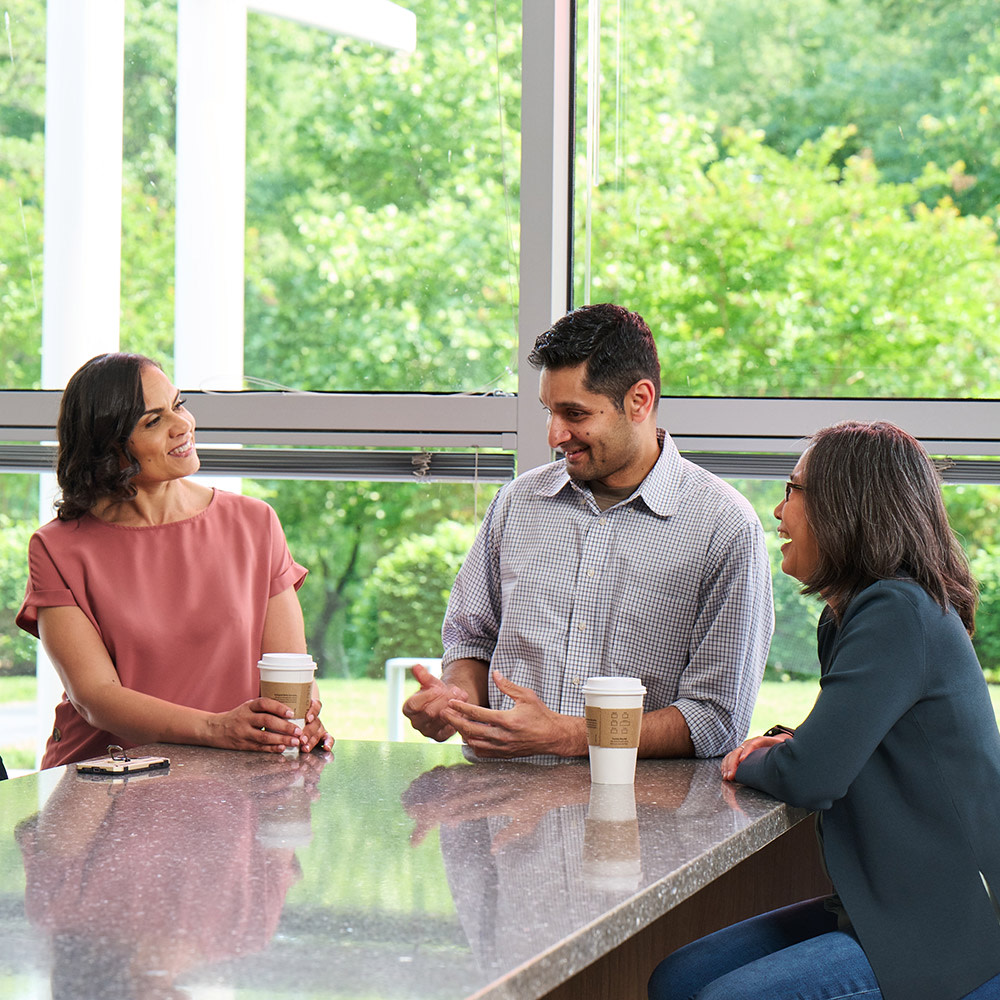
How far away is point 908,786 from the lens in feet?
5.37

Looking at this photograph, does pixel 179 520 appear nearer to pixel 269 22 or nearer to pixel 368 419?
pixel 368 419

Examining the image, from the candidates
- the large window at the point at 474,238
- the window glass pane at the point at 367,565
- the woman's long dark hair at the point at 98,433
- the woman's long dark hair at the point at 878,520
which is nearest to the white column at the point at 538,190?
the large window at the point at 474,238

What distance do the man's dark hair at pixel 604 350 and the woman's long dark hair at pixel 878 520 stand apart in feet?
1.63

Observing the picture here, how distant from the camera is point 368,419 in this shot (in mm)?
3154

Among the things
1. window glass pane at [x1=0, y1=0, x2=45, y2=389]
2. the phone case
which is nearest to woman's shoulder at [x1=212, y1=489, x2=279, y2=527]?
the phone case

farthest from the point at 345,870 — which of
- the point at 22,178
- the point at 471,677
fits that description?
the point at 22,178

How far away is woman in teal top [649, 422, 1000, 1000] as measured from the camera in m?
1.57

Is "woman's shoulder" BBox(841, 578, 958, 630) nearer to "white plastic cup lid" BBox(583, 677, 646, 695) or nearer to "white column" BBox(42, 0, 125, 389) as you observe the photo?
"white plastic cup lid" BBox(583, 677, 646, 695)

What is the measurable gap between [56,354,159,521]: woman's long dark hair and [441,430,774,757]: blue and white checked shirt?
0.73 meters

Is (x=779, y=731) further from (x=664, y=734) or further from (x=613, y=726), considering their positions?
(x=613, y=726)

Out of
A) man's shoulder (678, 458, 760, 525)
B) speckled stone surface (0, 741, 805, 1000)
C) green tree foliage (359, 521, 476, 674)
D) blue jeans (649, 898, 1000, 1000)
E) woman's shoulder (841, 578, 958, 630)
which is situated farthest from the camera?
green tree foliage (359, 521, 476, 674)

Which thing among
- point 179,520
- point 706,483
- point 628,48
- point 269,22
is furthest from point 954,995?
point 269,22

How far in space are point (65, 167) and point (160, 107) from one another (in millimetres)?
315

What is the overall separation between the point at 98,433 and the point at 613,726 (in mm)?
1220
